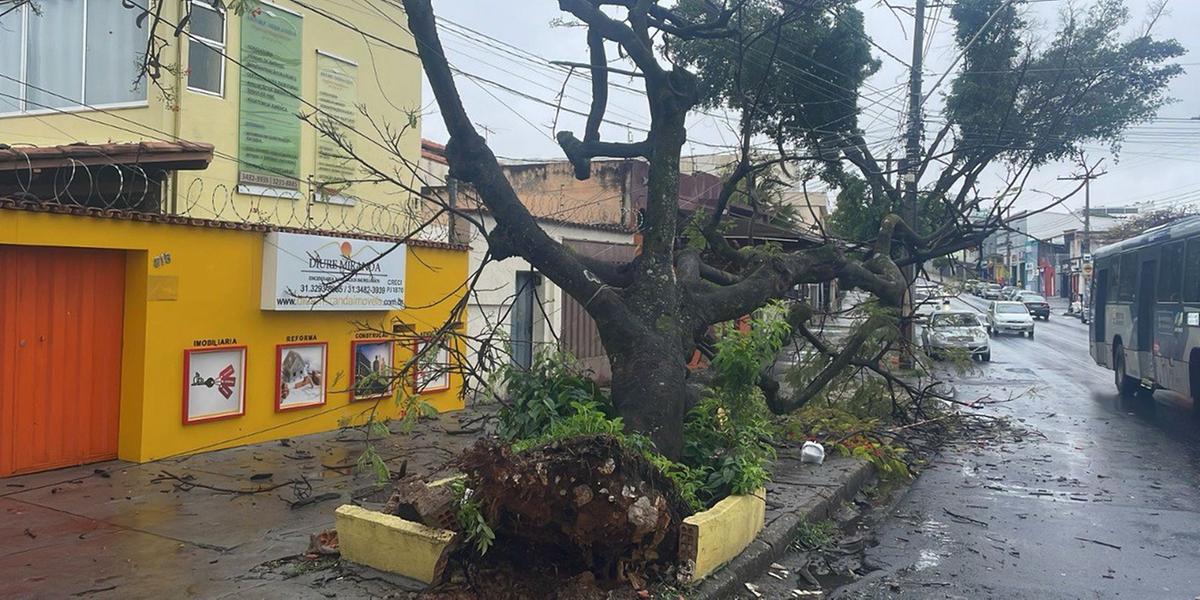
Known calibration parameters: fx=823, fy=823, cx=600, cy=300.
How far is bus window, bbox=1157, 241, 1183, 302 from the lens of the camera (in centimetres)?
1317

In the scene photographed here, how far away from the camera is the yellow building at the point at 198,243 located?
775cm

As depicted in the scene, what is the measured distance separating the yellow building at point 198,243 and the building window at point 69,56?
0.10 feet

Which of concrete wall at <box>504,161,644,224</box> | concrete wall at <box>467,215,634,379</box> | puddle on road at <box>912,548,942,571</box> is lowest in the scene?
puddle on road at <box>912,548,942,571</box>

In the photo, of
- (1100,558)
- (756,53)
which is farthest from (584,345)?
(1100,558)

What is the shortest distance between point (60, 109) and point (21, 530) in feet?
26.9

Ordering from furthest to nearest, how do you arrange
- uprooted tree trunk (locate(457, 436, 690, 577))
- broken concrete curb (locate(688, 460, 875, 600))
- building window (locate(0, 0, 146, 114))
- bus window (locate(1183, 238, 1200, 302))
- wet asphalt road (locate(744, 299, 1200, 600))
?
bus window (locate(1183, 238, 1200, 302)), building window (locate(0, 0, 146, 114)), wet asphalt road (locate(744, 299, 1200, 600)), broken concrete curb (locate(688, 460, 875, 600)), uprooted tree trunk (locate(457, 436, 690, 577))

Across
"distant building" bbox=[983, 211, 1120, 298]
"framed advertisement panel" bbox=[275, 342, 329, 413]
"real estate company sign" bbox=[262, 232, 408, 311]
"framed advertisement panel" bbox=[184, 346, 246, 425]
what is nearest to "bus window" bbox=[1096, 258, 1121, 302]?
"real estate company sign" bbox=[262, 232, 408, 311]

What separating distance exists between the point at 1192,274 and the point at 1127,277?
319cm

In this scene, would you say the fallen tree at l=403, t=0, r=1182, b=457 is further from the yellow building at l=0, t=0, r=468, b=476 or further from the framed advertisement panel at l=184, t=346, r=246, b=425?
the framed advertisement panel at l=184, t=346, r=246, b=425

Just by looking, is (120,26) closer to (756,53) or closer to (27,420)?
(27,420)

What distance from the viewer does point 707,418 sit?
6.48 m

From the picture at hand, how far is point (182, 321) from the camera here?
8.77 m

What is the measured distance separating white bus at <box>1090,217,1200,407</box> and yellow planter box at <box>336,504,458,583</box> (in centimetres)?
1233

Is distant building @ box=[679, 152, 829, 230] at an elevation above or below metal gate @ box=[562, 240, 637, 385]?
above
